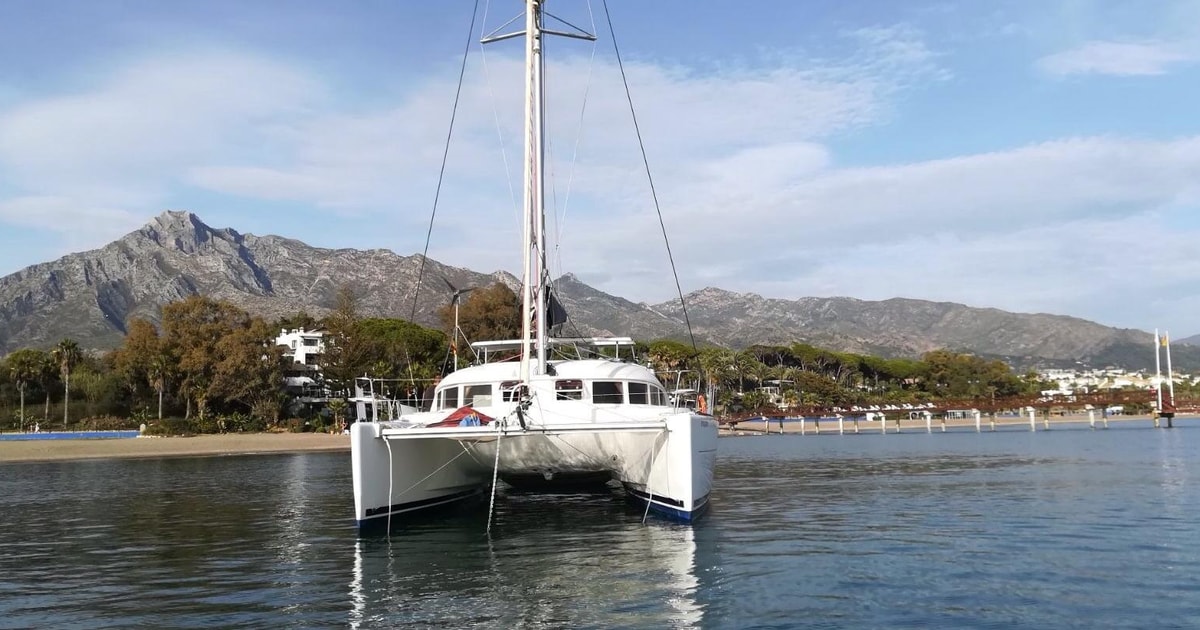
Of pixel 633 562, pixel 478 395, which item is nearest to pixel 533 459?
pixel 478 395

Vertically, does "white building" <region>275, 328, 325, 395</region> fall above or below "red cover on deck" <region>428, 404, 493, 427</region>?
above

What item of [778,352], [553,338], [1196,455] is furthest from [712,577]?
[778,352]

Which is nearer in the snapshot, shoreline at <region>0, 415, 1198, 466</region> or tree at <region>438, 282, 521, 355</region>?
shoreline at <region>0, 415, 1198, 466</region>

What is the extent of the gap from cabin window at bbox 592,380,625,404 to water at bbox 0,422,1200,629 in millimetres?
2022

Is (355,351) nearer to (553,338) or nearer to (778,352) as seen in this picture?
(553,338)

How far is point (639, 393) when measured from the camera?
15.5 metres

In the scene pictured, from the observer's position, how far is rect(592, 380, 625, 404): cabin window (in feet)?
49.1

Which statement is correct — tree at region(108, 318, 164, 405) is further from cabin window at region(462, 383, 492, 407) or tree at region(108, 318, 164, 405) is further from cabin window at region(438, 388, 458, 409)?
cabin window at region(462, 383, 492, 407)

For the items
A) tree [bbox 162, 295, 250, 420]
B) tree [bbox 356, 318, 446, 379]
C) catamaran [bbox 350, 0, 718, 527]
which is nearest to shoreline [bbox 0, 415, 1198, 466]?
tree [bbox 162, 295, 250, 420]

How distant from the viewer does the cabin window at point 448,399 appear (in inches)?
627

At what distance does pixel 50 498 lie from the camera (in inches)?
868

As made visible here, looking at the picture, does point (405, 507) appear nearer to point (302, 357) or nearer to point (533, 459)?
point (533, 459)

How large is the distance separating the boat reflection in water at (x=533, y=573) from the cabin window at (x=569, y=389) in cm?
210

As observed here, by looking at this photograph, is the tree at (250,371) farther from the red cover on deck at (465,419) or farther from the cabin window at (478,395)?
the red cover on deck at (465,419)
